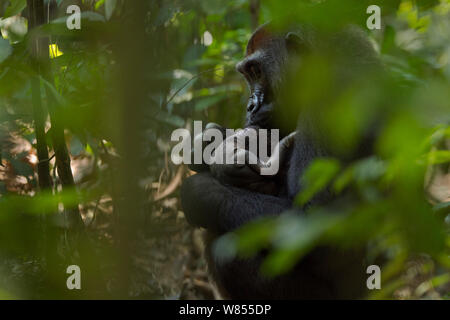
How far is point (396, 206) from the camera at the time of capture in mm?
667

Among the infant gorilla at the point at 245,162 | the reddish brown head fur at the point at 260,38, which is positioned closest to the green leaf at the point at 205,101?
the reddish brown head fur at the point at 260,38

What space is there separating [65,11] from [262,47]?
115 centimetres

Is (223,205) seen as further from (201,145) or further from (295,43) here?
(295,43)

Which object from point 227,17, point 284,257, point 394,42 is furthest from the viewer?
point 227,17

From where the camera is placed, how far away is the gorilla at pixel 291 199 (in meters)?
2.19

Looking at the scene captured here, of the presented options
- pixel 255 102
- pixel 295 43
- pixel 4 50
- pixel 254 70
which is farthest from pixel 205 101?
pixel 4 50

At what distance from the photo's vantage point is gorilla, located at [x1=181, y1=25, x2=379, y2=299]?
219 cm

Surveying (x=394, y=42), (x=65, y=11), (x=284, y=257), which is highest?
(x=65, y=11)

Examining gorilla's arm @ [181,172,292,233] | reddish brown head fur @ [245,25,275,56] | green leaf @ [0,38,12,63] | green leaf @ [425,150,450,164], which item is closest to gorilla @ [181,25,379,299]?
gorilla's arm @ [181,172,292,233]

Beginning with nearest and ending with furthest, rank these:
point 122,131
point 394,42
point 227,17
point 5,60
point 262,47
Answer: point 122,131, point 394,42, point 5,60, point 262,47, point 227,17

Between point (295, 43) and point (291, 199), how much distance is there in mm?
828

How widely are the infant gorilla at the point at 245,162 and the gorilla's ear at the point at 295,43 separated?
454 mm
